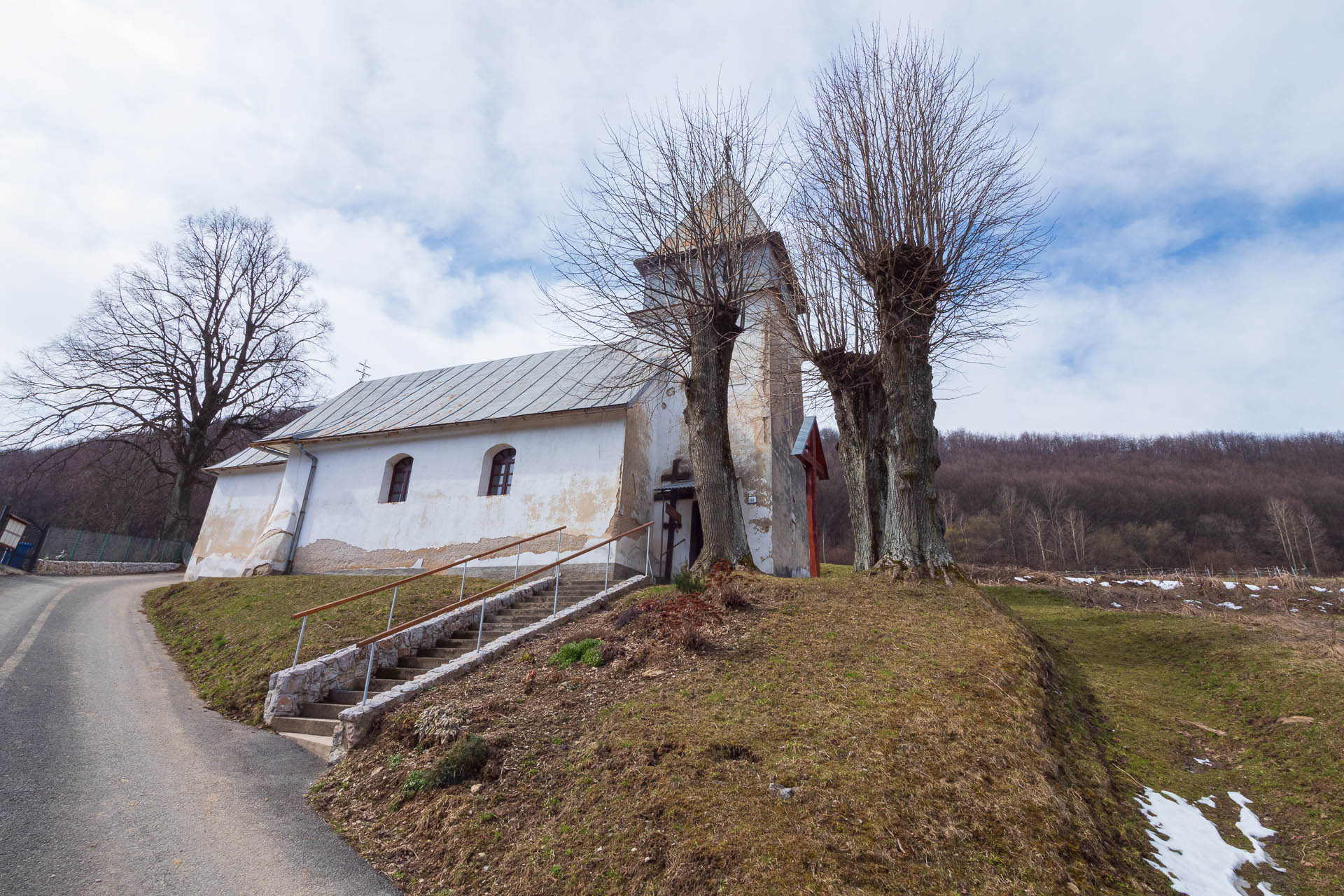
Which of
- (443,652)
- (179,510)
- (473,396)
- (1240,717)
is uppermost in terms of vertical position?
(473,396)

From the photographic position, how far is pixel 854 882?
3.50m

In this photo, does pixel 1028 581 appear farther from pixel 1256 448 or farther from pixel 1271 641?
pixel 1256 448

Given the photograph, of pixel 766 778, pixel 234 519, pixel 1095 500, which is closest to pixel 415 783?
pixel 766 778

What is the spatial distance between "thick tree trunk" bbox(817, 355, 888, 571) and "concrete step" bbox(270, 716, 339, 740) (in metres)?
8.25

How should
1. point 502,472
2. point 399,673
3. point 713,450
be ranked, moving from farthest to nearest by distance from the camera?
1. point 502,472
2. point 713,450
3. point 399,673

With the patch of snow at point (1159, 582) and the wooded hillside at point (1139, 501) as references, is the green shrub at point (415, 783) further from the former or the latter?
the wooded hillside at point (1139, 501)

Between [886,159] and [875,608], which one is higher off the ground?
[886,159]

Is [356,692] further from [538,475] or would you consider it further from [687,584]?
[538,475]

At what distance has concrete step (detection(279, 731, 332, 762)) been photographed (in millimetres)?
6504

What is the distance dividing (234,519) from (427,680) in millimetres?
15350

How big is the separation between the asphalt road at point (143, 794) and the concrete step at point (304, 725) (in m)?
0.22

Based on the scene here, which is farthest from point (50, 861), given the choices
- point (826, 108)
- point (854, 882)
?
point (826, 108)

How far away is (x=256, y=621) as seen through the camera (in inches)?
429

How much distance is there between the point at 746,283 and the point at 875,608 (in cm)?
603
